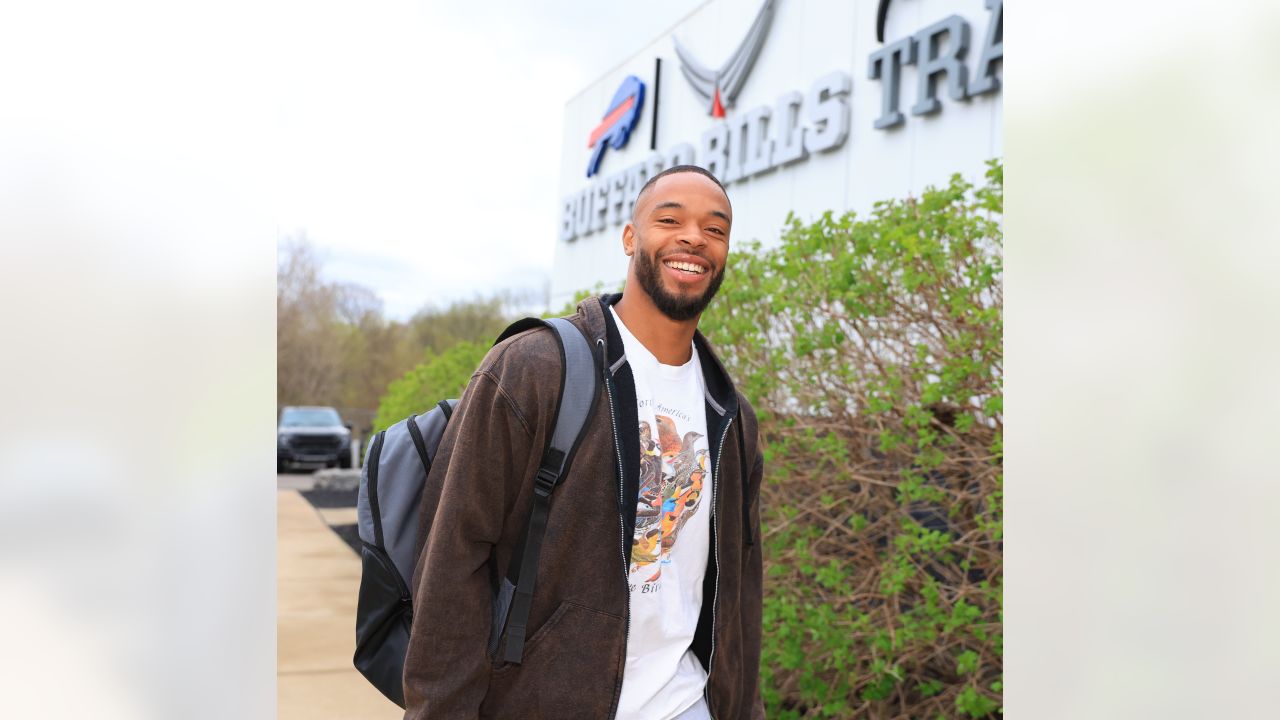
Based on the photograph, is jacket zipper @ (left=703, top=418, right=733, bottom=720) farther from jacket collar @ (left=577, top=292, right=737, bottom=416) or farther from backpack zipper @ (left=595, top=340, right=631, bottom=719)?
backpack zipper @ (left=595, top=340, right=631, bottom=719)

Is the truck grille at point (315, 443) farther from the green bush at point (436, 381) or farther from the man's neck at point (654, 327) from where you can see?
the man's neck at point (654, 327)

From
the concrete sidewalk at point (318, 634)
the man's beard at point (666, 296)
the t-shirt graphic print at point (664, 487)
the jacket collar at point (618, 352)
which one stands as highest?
the man's beard at point (666, 296)

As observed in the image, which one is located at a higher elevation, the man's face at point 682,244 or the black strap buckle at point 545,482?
the man's face at point 682,244

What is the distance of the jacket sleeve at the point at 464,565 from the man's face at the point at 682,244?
0.47 m

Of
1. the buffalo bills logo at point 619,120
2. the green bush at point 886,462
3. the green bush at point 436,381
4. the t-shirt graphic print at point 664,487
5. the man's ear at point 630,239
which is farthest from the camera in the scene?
the buffalo bills logo at point 619,120

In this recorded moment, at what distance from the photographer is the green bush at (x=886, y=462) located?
3.95 metres

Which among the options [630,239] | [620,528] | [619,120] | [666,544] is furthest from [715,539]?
[619,120]

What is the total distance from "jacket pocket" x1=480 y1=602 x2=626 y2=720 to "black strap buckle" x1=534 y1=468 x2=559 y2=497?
22cm

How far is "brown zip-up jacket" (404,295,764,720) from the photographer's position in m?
1.86


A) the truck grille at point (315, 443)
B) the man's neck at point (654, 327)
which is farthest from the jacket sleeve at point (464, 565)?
the truck grille at point (315, 443)
